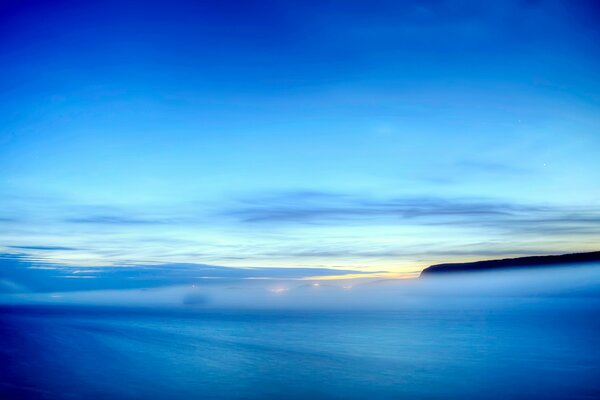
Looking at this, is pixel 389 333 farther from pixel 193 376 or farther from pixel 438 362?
pixel 193 376

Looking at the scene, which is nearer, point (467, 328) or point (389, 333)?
point (389, 333)

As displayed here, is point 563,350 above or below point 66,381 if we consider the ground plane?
below

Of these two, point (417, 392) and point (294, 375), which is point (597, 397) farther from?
point (294, 375)

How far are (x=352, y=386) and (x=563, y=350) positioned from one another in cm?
3245

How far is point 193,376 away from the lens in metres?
32.5

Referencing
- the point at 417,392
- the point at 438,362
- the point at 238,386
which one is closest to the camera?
the point at 417,392

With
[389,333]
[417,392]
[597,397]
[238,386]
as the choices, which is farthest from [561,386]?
[389,333]

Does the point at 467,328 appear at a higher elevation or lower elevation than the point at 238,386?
lower

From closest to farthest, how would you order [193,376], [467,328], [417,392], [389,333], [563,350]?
[417,392], [193,376], [563,350], [389,333], [467,328]

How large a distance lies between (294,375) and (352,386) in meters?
6.11

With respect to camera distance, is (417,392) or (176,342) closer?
(417,392)

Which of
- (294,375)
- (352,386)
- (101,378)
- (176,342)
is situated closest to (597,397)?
(352,386)

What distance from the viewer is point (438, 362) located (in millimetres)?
38969

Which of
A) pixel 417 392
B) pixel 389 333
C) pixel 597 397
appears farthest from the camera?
pixel 389 333
